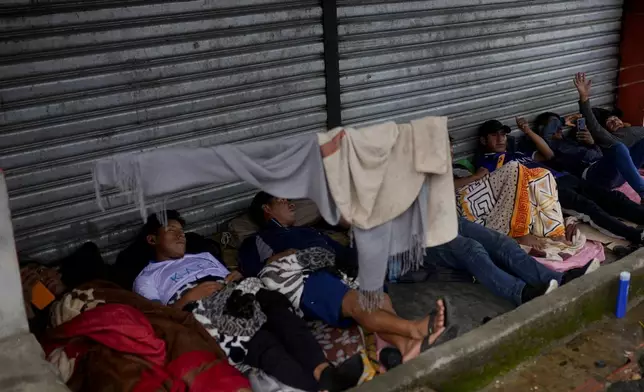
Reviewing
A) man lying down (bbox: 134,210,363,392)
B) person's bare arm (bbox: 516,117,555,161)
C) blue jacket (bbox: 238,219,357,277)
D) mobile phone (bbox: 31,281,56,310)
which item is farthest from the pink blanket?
mobile phone (bbox: 31,281,56,310)

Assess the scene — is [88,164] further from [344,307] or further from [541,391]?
[541,391]

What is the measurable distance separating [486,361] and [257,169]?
1813 millimetres

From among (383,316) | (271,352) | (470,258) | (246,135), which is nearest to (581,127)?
(470,258)

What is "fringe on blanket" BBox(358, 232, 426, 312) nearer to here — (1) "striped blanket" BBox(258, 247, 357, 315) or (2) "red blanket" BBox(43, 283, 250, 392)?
(1) "striped blanket" BBox(258, 247, 357, 315)

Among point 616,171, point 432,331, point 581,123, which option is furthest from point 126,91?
point 581,123

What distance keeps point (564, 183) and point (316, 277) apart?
10.7 feet

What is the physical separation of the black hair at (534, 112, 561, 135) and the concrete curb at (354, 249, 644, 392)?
2.87 metres

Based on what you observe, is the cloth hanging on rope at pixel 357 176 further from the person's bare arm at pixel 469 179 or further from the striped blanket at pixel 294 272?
the person's bare arm at pixel 469 179

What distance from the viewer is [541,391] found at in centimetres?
370

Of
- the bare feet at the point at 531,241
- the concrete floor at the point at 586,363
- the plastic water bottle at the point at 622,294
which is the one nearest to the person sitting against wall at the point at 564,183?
the bare feet at the point at 531,241

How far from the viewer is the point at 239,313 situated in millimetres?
3814

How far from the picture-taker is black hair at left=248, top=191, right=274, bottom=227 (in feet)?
16.5

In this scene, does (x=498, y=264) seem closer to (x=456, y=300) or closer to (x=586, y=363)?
(x=456, y=300)

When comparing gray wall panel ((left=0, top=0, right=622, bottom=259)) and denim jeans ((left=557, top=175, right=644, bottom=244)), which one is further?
denim jeans ((left=557, top=175, right=644, bottom=244))
